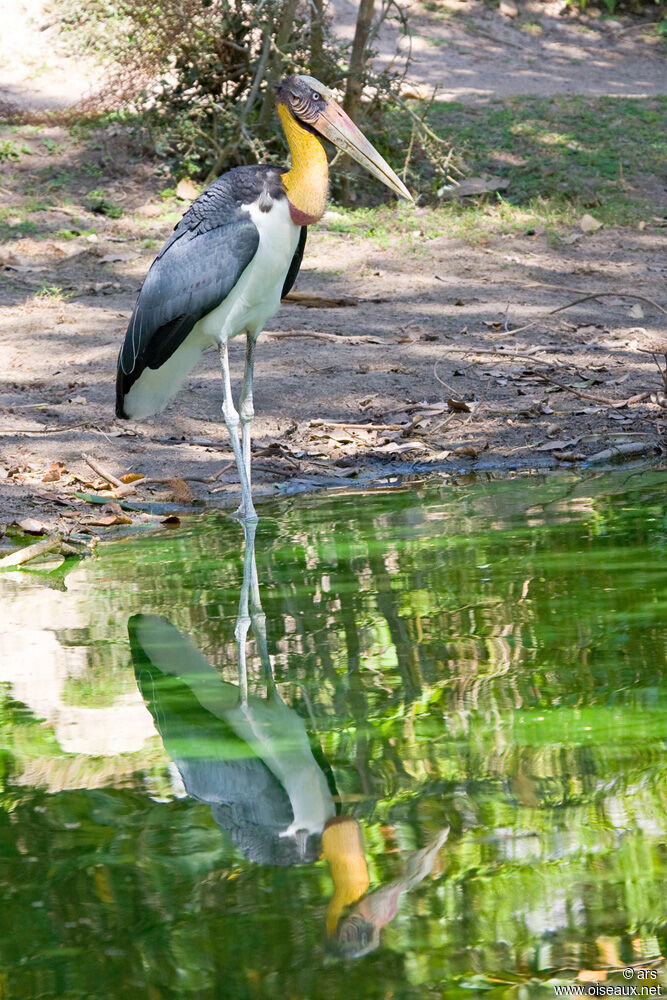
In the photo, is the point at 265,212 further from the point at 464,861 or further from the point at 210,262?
the point at 464,861

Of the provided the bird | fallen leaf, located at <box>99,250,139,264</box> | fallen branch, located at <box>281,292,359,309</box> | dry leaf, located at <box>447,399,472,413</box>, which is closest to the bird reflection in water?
the bird

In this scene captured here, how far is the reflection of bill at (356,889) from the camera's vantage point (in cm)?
175

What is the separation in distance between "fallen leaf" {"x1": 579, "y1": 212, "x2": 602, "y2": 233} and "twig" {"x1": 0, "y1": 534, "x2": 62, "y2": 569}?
6297 mm

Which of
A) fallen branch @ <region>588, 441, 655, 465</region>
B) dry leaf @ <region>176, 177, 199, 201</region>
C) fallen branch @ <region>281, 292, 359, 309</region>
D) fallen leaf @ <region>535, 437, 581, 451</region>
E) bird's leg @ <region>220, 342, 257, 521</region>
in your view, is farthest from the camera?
dry leaf @ <region>176, 177, 199, 201</region>

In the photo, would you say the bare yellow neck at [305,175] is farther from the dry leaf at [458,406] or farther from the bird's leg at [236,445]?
the dry leaf at [458,406]

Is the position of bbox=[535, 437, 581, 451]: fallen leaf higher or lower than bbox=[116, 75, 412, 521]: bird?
lower

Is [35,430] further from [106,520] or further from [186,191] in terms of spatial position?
[186,191]

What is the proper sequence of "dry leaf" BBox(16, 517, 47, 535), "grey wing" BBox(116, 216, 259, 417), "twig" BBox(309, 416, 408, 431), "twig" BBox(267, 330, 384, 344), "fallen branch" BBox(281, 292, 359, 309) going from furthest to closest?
"fallen branch" BBox(281, 292, 359, 309)
"twig" BBox(267, 330, 384, 344)
"twig" BBox(309, 416, 408, 431)
"grey wing" BBox(116, 216, 259, 417)
"dry leaf" BBox(16, 517, 47, 535)

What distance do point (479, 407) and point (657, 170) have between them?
5.78 m

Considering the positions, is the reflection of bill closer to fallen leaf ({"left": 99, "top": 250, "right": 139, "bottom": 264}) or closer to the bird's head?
the bird's head

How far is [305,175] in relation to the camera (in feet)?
17.1

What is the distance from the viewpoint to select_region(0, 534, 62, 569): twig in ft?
14.1

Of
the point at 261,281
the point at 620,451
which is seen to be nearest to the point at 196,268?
the point at 261,281

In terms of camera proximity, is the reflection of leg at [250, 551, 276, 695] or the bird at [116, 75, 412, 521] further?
the bird at [116, 75, 412, 521]
